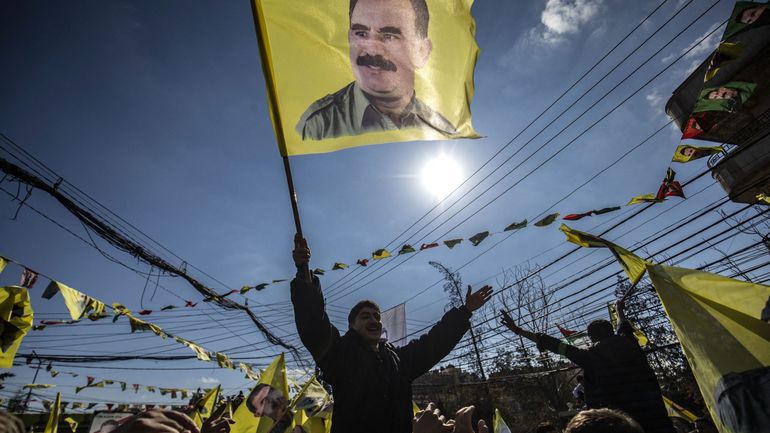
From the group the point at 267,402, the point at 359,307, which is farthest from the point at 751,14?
the point at 267,402

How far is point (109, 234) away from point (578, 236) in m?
9.63

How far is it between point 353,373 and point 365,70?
2.00 m

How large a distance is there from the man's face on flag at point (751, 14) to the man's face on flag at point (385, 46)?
5.02 m

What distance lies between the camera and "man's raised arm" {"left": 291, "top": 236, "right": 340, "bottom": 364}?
5.95 feet

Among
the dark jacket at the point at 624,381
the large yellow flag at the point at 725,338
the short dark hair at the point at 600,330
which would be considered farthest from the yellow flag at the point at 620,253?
the dark jacket at the point at 624,381

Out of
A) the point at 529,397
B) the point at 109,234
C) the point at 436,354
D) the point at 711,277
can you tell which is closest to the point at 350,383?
the point at 436,354

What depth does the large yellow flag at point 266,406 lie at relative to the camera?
164 inches

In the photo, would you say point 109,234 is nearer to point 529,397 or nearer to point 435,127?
point 435,127

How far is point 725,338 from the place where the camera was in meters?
2.21

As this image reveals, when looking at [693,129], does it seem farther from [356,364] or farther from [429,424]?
[356,364]

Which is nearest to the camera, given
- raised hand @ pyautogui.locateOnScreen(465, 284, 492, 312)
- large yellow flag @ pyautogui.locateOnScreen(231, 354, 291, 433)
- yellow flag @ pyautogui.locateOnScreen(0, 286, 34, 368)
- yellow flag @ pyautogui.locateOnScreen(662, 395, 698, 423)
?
raised hand @ pyautogui.locateOnScreen(465, 284, 492, 312)

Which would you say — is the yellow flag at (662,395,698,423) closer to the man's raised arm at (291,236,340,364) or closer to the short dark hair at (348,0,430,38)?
the man's raised arm at (291,236,340,364)

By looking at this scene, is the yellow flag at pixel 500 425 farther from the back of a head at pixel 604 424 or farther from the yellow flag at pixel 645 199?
the yellow flag at pixel 645 199

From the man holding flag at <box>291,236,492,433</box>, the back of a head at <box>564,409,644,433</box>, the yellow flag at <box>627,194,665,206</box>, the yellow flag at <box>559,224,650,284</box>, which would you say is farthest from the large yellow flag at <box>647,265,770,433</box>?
the yellow flag at <box>627,194,665,206</box>
